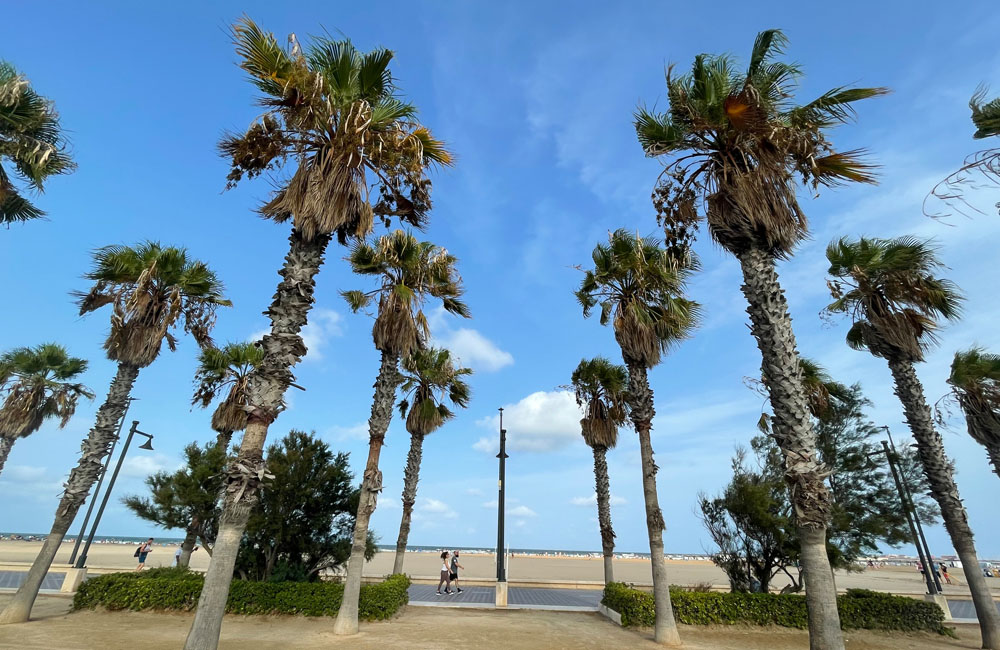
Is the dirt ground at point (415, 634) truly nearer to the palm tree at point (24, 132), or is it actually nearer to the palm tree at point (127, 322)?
the palm tree at point (127, 322)

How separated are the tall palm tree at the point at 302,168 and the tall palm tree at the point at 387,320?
3189 millimetres

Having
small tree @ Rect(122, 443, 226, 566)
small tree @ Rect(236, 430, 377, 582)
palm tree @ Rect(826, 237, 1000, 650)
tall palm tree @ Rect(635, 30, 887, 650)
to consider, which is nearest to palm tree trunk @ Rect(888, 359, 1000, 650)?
palm tree @ Rect(826, 237, 1000, 650)

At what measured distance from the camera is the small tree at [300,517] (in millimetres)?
13852

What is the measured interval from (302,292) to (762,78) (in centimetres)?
839

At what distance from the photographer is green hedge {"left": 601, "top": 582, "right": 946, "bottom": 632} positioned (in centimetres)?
1227

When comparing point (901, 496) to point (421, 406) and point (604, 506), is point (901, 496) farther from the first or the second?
point (421, 406)

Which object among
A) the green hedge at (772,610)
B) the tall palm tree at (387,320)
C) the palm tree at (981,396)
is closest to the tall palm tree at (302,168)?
the tall palm tree at (387,320)

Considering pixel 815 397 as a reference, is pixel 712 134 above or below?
above

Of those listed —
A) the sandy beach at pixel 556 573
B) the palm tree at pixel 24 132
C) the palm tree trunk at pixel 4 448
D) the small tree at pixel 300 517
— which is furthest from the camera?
the sandy beach at pixel 556 573

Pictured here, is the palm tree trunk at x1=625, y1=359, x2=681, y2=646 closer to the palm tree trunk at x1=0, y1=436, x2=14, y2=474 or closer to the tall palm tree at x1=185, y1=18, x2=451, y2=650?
the tall palm tree at x1=185, y1=18, x2=451, y2=650

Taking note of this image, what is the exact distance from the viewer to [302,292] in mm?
7051

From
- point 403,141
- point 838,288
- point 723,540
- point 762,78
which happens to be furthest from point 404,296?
point 723,540

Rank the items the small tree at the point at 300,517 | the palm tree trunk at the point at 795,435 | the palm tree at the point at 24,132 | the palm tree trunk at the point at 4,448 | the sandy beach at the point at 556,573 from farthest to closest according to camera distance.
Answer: the sandy beach at the point at 556,573 → the palm tree trunk at the point at 4,448 → the small tree at the point at 300,517 → the palm tree at the point at 24,132 → the palm tree trunk at the point at 795,435

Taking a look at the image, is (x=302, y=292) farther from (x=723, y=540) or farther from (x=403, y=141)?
(x=723, y=540)
